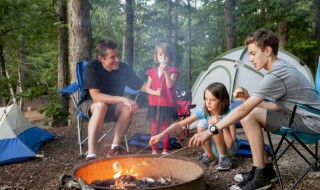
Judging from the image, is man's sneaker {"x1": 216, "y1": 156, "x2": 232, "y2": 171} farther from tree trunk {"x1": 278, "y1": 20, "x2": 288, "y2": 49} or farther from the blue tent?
tree trunk {"x1": 278, "y1": 20, "x2": 288, "y2": 49}

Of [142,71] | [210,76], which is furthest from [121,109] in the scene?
[142,71]

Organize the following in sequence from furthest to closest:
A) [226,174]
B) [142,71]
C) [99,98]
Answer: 1. [142,71]
2. [99,98]
3. [226,174]

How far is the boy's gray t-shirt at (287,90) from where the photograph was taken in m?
2.02

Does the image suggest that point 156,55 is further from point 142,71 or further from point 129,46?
point 142,71

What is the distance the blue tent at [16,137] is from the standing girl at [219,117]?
1828 mm

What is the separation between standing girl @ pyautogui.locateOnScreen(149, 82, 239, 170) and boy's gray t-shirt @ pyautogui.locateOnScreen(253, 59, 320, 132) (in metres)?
0.46

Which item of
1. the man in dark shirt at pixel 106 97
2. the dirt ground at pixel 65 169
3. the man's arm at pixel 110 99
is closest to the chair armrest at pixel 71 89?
the man in dark shirt at pixel 106 97

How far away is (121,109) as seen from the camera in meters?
3.21

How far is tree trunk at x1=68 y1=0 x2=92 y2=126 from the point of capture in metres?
4.96

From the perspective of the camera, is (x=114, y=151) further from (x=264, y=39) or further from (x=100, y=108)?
(x=264, y=39)

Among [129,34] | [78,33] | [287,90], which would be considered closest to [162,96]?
[287,90]

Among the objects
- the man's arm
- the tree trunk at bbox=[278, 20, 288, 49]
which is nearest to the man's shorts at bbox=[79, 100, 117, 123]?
the man's arm

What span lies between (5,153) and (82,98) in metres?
0.92

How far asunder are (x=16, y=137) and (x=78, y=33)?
211cm
